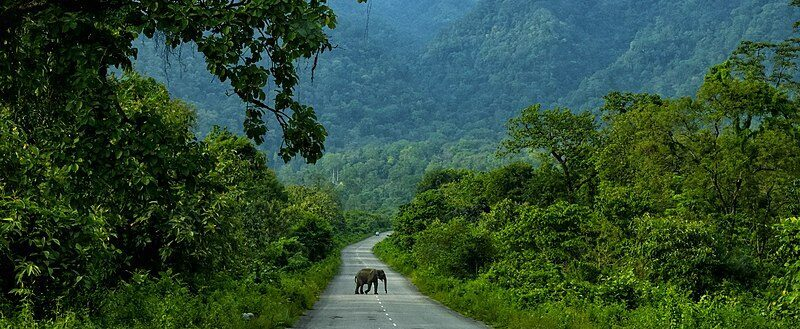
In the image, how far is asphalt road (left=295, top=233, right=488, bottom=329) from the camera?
925 inches

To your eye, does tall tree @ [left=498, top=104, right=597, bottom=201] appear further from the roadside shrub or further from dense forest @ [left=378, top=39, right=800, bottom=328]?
the roadside shrub

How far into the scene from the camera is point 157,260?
67.6ft

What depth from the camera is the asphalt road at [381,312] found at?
77.1 feet

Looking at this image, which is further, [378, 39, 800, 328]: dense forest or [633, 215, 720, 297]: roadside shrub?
[633, 215, 720, 297]: roadside shrub

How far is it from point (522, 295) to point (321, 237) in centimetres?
3524

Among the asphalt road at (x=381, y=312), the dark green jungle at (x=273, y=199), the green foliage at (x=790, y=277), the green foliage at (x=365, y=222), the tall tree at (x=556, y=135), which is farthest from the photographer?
the green foliage at (x=365, y=222)

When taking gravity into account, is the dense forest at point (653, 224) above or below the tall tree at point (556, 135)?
below

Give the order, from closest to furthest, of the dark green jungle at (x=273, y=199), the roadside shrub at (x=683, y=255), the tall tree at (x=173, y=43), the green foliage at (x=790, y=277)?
the tall tree at (x=173, y=43)
the dark green jungle at (x=273, y=199)
the green foliage at (x=790, y=277)
the roadside shrub at (x=683, y=255)

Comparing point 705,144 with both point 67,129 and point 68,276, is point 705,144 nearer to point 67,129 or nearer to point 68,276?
point 68,276

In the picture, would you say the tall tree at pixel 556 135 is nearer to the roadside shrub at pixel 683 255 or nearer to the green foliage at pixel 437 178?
the roadside shrub at pixel 683 255

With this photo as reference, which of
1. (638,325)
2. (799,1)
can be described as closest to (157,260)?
(638,325)

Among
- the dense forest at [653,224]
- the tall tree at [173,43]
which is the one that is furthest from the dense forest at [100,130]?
the dense forest at [653,224]

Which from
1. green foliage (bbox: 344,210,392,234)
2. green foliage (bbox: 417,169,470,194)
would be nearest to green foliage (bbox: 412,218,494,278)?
green foliage (bbox: 417,169,470,194)

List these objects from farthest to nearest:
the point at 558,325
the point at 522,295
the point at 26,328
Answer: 1. the point at 522,295
2. the point at 558,325
3. the point at 26,328
